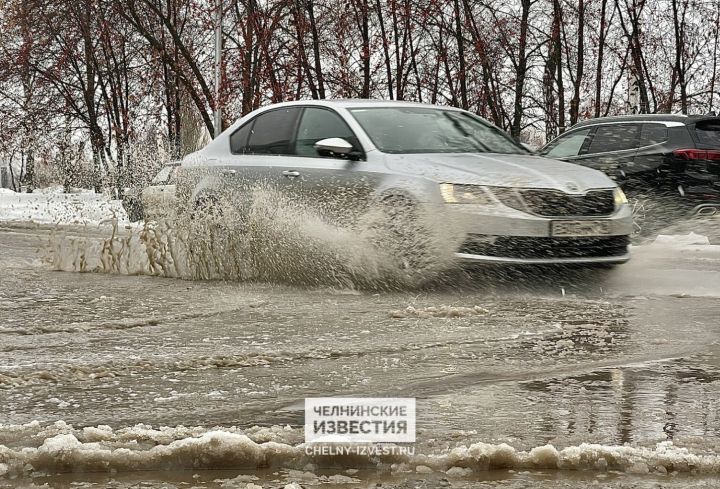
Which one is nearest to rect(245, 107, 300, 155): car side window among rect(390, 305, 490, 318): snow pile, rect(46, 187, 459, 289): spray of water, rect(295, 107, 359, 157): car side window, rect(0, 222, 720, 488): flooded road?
rect(295, 107, 359, 157): car side window

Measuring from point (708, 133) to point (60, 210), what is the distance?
59.6 feet

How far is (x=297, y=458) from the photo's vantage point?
2.90 m

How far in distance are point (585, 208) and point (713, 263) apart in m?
3.72

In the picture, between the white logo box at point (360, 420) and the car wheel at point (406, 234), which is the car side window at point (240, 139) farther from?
the white logo box at point (360, 420)

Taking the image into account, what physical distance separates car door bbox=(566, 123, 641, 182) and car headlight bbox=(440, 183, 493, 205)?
5.84 meters

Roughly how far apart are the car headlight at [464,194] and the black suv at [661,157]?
5.70m

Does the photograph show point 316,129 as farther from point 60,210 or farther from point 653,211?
point 60,210

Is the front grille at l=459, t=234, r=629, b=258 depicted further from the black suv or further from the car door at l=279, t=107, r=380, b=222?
the black suv

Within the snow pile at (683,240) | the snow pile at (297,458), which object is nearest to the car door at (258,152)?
the snow pile at (297,458)

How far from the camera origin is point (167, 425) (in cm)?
331

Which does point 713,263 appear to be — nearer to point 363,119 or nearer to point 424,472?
point 363,119

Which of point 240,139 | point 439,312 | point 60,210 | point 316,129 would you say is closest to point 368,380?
point 439,312

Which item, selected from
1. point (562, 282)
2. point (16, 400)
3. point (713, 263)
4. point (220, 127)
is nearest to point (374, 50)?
point (220, 127)

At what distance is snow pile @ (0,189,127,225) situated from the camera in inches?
801
